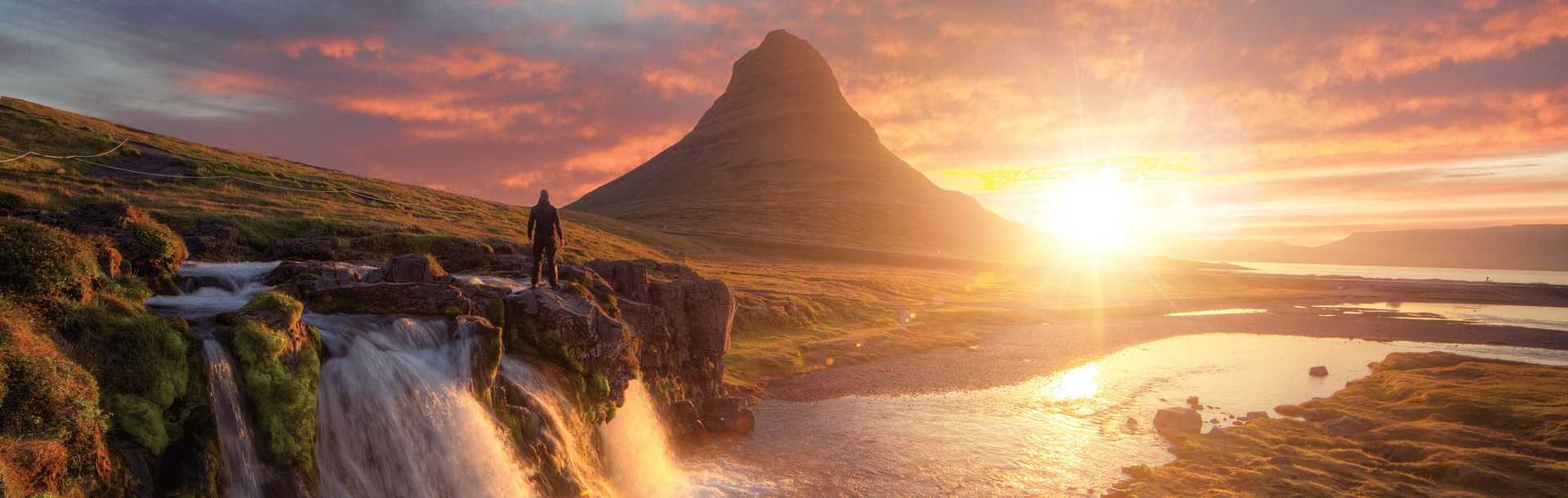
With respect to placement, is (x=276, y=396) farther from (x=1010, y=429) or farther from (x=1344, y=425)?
(x=1344, y=425)

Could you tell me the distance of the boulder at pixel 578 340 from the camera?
20.5 metres

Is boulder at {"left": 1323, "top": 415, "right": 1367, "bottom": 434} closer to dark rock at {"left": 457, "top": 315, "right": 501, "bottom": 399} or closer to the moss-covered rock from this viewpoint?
dark rock at {"left": 457, "top": 315, "right": 501, "bottom": 399}

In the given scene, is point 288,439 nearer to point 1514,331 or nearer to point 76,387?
point 76,387

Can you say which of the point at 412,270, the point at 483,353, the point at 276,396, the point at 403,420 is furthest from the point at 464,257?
the point at 276,396

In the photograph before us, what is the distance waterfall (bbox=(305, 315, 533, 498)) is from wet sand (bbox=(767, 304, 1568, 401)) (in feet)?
57.9

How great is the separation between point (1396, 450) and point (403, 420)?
3099 centimetres

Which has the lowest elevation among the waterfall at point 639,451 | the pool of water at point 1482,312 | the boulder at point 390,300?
the waterfall at point 639,451

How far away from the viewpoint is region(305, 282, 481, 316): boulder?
17.4m

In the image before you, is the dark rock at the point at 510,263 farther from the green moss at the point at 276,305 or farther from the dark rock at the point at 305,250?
the green moss at the point at 276,305

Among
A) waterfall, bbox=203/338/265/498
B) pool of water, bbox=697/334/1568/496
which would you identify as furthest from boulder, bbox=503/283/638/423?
waterfall, bbox=203/338/265/498

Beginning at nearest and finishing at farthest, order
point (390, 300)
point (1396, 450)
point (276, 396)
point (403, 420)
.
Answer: point (276, 396), point (403, 420), point (390, 300), point (1396, 450)

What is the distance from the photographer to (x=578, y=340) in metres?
20.7

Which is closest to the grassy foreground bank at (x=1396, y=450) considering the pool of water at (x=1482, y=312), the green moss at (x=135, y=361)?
the green moss at (x=135, y=361)

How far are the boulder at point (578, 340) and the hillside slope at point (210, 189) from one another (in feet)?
79.6
